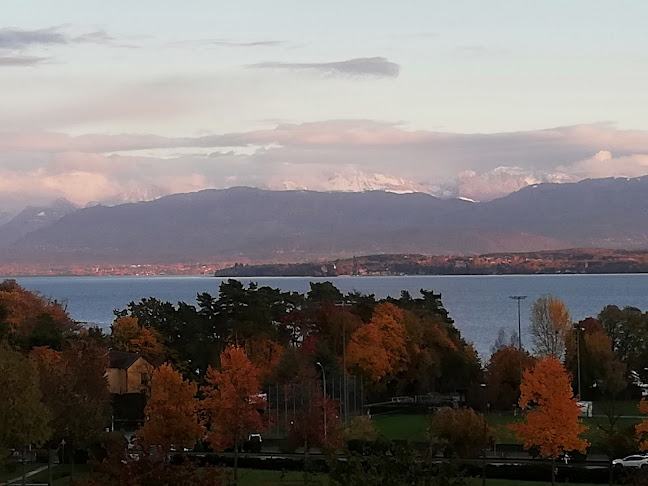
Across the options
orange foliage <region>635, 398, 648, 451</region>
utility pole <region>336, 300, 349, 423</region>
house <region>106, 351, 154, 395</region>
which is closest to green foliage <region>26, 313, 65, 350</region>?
house <region>106, 351, 154, 395</region>

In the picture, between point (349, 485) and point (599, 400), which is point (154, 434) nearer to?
point (349, 485)

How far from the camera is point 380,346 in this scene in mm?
75500

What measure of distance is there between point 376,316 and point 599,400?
17250mm

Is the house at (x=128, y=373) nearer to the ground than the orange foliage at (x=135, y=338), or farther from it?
nearer to the ground

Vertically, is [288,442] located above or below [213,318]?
below

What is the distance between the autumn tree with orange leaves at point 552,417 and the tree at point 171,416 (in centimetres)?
Result: 1382

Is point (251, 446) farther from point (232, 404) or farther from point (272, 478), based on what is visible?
point (272, 478)

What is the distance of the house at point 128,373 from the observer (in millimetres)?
68594

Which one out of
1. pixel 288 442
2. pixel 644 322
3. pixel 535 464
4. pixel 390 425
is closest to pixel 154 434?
pixel 288 442

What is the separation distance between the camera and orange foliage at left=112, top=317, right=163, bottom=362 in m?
76.6

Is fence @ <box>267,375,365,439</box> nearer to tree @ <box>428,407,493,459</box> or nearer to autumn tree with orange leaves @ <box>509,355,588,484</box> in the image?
tree @ <box>428,407,493,459</box>

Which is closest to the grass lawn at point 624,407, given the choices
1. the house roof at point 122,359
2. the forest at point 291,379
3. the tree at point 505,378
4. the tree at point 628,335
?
the forest at point 291,379

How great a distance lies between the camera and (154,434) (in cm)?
4425

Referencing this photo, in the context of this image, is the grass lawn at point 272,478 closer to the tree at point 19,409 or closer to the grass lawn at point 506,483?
the grass lawn at point 506,483
